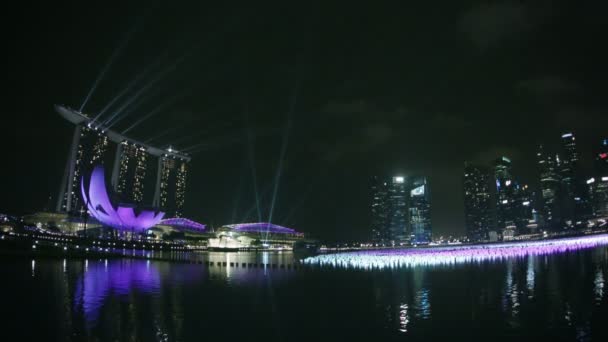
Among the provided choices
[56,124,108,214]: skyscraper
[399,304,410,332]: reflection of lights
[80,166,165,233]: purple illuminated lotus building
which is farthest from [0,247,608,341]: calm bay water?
[56,124,108,214]: skyscraper

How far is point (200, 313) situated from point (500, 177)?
7946 inches

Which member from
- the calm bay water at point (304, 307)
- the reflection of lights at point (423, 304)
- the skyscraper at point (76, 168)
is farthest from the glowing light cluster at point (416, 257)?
the skyscraper at point (76, 168)

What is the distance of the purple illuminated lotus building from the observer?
75.6m

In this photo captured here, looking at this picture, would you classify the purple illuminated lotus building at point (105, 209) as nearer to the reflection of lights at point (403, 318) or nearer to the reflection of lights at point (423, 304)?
the reflection of lights at point (423, 304)

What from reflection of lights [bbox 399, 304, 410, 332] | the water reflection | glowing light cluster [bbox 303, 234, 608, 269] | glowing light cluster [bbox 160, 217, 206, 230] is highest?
glowing light cluster [bbox 160, 217, 206, 230]

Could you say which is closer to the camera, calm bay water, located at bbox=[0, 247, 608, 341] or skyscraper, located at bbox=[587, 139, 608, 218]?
calm bay water, located at bbox=[0, 247, 608, 341]

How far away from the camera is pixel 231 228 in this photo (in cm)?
12781

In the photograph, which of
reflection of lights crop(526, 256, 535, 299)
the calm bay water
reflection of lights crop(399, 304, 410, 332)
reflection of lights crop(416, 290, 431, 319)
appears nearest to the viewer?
the calm bay water

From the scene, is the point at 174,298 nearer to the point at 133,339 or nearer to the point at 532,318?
the point at 133,339

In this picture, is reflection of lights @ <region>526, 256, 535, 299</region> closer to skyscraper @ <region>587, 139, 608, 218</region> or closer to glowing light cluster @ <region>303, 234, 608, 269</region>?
glowing light cluster @ <region>303, 234, 608, 269</region>

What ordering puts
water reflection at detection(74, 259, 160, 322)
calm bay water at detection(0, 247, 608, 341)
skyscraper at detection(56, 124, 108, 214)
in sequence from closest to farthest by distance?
calm bay water at detection(0, 247, 608, 341) < water reflection at detection(74, 259, 160, 322) < skyscraper at detection(56, 124, 108, 214)

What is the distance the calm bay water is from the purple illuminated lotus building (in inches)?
1870

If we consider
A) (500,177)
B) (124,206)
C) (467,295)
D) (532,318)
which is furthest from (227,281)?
(500,177)

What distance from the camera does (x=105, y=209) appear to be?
77188 millimetres
